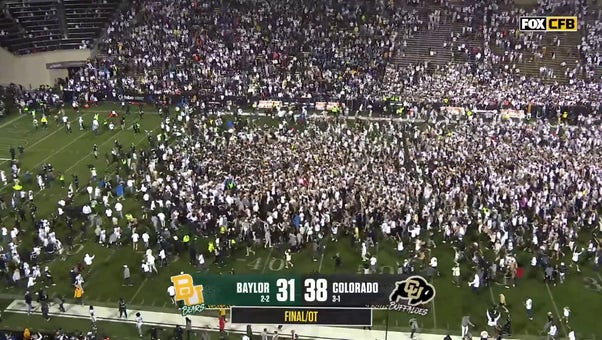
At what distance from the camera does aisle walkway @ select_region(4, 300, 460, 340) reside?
21109mm

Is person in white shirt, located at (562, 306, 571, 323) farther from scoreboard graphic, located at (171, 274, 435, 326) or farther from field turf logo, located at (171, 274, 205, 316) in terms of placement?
field turf logo, located at (171, 274, 205, 316)

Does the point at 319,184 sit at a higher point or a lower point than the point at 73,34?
lower

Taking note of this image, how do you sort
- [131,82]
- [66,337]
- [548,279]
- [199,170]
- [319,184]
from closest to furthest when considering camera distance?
[66,337]
[548,279]
[319,184]
[199,170]
[131,82]

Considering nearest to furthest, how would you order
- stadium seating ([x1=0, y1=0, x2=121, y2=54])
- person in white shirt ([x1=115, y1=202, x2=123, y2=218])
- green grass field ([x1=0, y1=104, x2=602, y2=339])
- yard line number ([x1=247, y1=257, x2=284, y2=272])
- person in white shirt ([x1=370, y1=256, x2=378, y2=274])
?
green grass field ([x1=0, y1=104, x2=602, y2=339]), person in white shirt ([x1=370, y1=256, x2=378, y2=274]), yard line number ([x1=247, y1=257, x2=284, y2=272]), person in white shirt ([x1=115, y1=202, x2=123, y2=218]), stadium seating ([x1=0, y1=0, x2=121, y2=54])

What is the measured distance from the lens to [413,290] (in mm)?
14945

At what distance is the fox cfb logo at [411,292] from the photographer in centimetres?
1488

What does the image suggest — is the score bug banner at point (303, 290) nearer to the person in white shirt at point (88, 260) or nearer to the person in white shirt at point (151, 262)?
the person in white shirt at point (151, 262)

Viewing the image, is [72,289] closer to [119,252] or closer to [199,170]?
[119,252]

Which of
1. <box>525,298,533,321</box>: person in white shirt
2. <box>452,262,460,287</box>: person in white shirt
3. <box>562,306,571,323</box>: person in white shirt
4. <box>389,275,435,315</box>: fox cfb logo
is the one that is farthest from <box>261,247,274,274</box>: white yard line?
<box>562,306,571,323</box>: person in white shirt

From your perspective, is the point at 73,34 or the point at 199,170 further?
the point at 73,34

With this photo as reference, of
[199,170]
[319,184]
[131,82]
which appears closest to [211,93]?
[131,82]

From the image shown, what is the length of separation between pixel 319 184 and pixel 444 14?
2914 cm

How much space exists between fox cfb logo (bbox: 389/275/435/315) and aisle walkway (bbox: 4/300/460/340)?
633cm

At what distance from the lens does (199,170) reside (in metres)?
30.9
